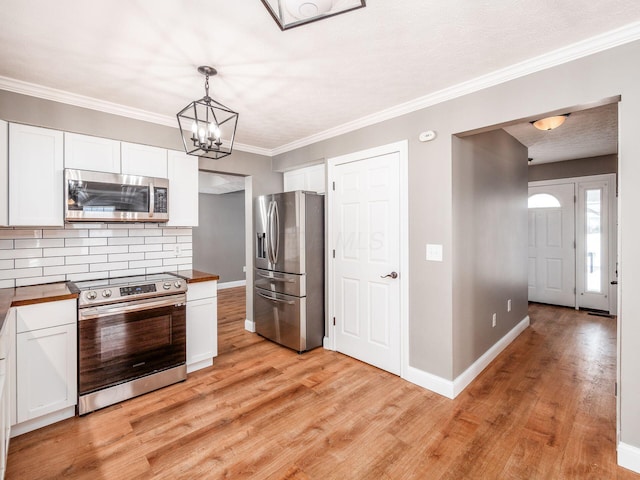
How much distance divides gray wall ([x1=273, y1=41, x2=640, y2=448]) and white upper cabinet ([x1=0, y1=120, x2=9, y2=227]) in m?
2.68

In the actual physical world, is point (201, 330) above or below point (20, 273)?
below

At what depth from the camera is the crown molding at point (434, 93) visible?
5.83ft

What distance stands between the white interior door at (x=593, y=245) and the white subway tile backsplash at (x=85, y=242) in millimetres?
6566

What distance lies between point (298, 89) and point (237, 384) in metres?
2.56

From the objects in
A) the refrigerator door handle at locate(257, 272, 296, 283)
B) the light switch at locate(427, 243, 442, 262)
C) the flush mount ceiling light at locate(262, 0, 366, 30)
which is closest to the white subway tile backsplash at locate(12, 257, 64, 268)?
the refrigerator door handle at locate(257, 272, 296, 283)

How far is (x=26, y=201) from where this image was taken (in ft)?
7.54

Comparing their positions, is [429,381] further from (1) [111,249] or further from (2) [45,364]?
(1) [111,249]

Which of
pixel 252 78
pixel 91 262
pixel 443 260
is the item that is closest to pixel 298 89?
pixel 252 78

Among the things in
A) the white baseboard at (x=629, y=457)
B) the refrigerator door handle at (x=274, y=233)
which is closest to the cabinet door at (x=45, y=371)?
the refrigerator door handle at (x=274, y=233)

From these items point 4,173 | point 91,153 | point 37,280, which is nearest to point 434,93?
point 91,153

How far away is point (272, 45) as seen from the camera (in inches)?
72.9

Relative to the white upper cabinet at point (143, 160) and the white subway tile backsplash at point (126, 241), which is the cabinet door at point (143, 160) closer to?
the white upper cabinet at point (143, 160)

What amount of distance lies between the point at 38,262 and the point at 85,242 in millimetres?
352

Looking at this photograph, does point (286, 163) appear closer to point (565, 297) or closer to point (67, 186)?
point (67, 186)
